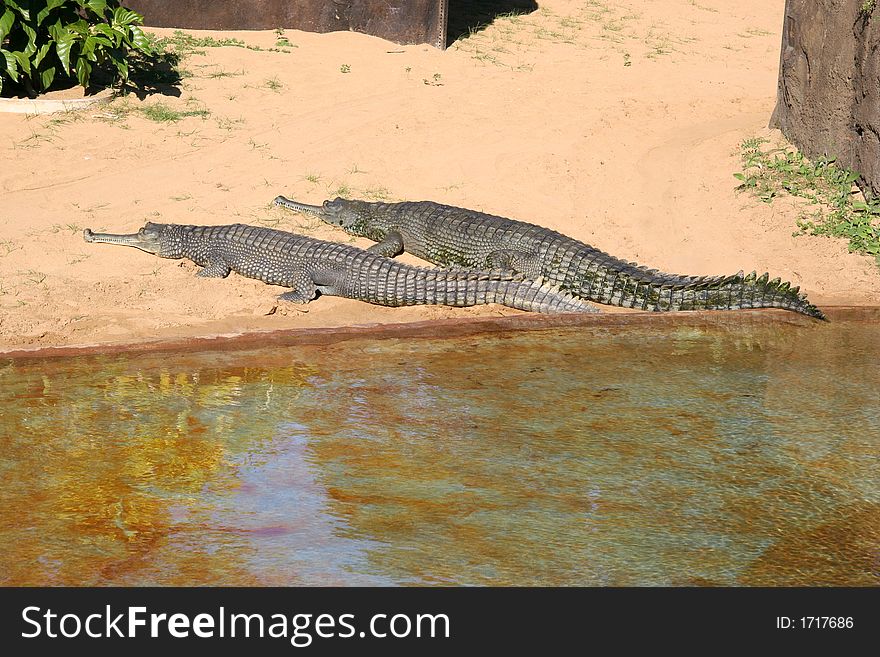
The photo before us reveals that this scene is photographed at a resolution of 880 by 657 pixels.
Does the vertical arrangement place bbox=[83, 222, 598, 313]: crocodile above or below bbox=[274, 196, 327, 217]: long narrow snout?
below

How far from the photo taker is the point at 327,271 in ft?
25.5

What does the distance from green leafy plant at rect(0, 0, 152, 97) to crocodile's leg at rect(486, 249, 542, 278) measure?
13.9 ft

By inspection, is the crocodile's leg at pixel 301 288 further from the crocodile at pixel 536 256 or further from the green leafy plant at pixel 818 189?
the green leafy plant at pixel 818 189

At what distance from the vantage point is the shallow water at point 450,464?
4.30 meters

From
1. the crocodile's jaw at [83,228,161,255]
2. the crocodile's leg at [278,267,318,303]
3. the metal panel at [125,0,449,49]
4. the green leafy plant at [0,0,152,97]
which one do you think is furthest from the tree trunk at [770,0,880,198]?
the green leafy plant at [0,0,152,97]

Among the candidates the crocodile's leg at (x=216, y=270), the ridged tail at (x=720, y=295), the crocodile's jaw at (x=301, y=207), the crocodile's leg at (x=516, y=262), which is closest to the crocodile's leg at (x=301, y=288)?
the crocodile's leg at (x=216, y=270)

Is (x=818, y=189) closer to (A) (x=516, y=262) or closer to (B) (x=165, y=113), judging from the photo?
(A) (x=516, y=262)

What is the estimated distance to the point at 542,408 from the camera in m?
5.79

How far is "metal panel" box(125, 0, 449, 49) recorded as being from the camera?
40.7 feet

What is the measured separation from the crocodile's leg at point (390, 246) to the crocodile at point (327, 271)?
1.75 ft

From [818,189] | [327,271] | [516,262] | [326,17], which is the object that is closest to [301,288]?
[327,271]

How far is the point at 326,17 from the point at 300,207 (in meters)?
4.70

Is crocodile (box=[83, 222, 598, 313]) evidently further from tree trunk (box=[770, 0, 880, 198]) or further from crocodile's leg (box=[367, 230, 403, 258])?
tree trunk (box=[770, 0, 880, 198])
